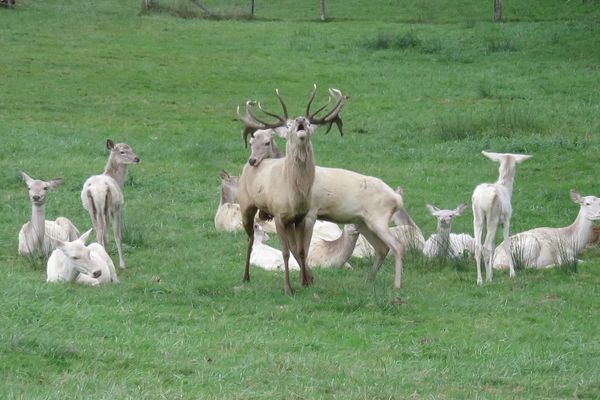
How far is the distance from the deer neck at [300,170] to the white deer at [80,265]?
6.53 feet

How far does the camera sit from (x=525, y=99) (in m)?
25.2

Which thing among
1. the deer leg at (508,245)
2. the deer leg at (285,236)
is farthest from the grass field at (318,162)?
the deer leg at (285,236)

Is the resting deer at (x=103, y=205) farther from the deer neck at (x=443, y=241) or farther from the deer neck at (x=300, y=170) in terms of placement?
the deer neck at (x=443, y=241)

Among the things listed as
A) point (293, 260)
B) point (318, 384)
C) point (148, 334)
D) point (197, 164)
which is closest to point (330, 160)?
point (197, 164)

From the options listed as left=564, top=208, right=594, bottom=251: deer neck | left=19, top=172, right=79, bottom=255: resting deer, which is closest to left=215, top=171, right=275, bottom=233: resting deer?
left=19, top=172, right=79, bottom=255: resting deer

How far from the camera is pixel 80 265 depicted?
452 inches

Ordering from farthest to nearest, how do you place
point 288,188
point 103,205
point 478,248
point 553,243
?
1. point 553,243
2. point 103,205
3. point 478,248
4. point 288,188

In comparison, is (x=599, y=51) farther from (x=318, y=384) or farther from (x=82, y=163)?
(x=318, y=384)

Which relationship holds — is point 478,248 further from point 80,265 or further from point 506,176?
point 80,265

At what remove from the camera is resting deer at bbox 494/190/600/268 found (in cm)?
1321

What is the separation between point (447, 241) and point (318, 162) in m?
6.37

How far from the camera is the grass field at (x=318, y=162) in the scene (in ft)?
28.1

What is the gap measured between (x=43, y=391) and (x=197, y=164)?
12.1 m

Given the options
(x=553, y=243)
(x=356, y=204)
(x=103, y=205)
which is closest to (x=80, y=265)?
(x=103, y=205)
